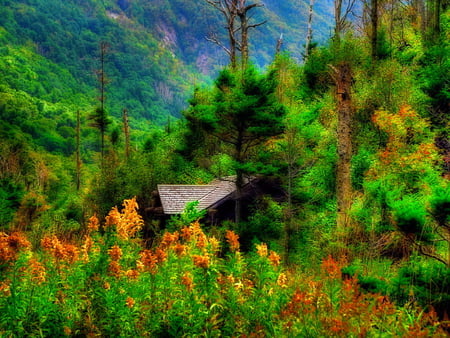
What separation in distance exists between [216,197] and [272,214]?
12.1ft

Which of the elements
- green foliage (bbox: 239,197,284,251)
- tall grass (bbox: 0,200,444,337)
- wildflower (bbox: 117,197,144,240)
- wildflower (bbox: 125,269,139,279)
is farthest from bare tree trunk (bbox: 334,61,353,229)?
wildflower (bbox: 125,269,139,279)

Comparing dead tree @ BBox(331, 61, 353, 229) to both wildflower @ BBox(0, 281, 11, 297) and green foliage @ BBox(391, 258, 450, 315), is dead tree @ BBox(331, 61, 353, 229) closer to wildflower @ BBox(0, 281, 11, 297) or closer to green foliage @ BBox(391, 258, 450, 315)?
green foliage @ BBox(391, 258, 450, 315)

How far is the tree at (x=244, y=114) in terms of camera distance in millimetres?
17297

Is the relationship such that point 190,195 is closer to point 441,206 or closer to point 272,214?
point 272,214

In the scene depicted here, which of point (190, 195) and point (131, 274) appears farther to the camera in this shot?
point (190, 195)

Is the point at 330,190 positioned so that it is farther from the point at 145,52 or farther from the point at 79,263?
the point at 145,52

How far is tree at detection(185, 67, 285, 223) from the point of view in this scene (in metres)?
17.3

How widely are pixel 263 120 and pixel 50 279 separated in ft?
42.3

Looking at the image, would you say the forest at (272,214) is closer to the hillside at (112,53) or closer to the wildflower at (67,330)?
the wildflower at (67,330)

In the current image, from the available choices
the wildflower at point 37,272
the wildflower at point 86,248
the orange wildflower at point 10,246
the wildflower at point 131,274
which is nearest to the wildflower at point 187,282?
the wildflower at point 131,274

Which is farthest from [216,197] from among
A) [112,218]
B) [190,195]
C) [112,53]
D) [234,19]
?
[112,53]

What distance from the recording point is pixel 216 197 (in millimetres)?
20141

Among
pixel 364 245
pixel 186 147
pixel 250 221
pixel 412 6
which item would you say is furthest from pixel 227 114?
pixel 412 6

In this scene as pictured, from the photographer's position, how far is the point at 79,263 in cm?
586
